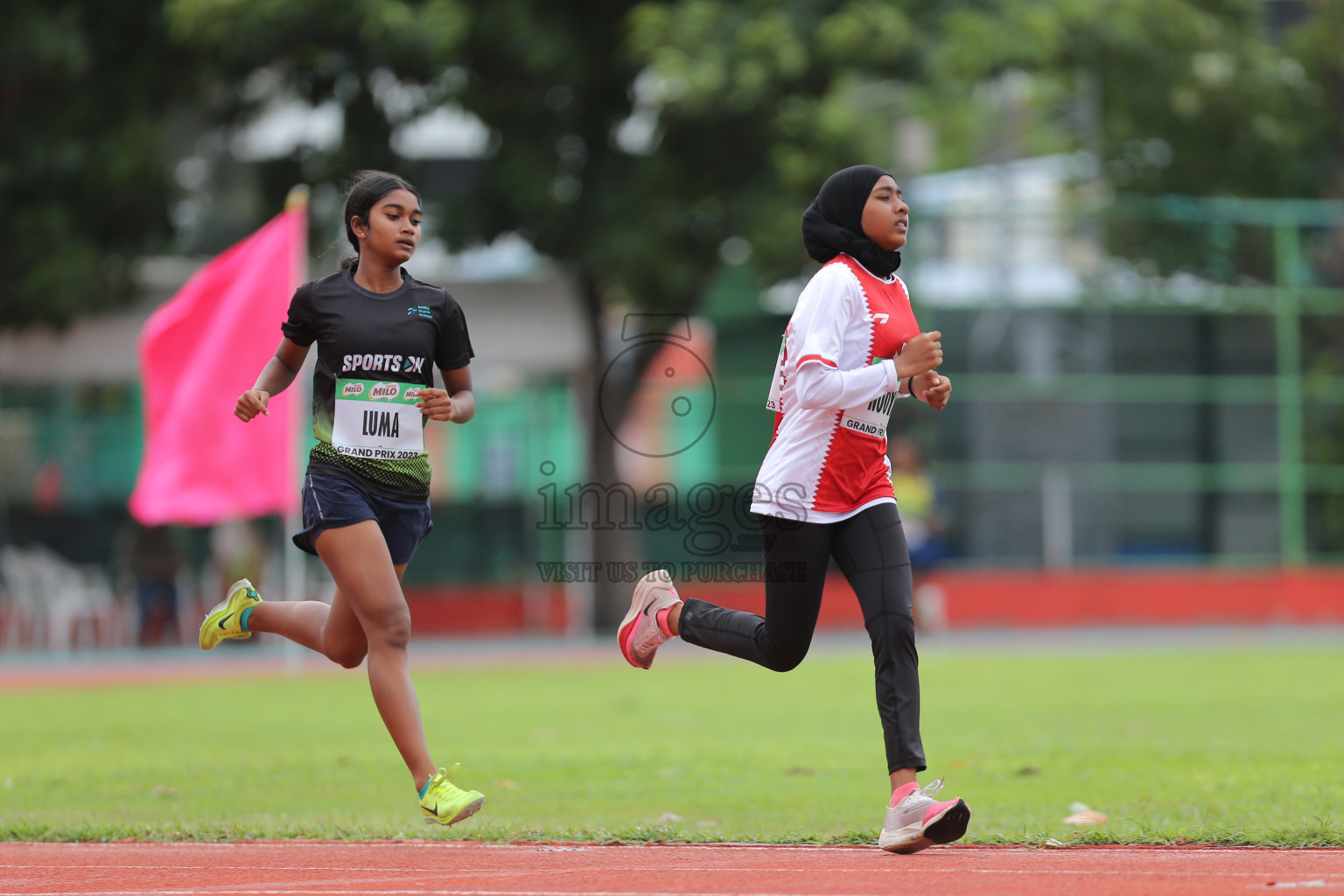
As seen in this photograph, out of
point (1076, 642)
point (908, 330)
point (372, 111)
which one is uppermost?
point (372, 111)

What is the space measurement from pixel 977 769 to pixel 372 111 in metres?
14.2

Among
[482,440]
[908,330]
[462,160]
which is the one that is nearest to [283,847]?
[908,330]

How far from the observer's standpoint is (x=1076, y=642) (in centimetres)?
2067

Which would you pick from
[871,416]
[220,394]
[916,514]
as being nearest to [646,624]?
[871,416]

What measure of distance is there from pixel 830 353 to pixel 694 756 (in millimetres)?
3962

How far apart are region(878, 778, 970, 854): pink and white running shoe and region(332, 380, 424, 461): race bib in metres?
2.05

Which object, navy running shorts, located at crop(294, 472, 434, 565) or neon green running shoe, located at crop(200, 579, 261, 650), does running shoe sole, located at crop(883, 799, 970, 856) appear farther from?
neon green running shoe, located at crop(200, 579, 261, 650)

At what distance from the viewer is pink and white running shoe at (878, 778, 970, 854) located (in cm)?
532

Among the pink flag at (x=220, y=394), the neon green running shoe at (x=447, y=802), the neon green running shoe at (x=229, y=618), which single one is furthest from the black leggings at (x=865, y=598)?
the pink flag at (x=220, y=394)

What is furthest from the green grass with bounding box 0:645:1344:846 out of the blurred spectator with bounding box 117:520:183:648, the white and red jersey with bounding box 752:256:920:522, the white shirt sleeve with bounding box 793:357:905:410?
the blurred spectator with bounding box 117:520:183:648

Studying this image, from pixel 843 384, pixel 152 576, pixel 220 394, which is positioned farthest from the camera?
pixel 152 576

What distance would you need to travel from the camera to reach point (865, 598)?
5.80 meters

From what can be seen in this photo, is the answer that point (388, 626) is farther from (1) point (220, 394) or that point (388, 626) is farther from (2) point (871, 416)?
(1) point (220, 394)

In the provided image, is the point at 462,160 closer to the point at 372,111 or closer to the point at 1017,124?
the point at 372,111
